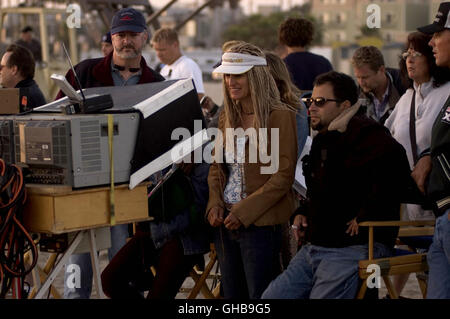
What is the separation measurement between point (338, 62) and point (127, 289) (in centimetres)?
3531

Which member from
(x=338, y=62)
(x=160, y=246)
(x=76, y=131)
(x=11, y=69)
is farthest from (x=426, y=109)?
(x=338, y=62)

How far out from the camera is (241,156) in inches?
178

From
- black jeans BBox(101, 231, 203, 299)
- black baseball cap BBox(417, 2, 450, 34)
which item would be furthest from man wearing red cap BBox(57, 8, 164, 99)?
black baseball cap BBox(417, 2, 450, 34)

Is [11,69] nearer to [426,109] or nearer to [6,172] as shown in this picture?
[6,172]

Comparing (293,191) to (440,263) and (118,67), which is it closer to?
(440,263)

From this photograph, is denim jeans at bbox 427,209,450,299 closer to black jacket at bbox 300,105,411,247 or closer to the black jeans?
black jacket at bbox 300,105,411,247

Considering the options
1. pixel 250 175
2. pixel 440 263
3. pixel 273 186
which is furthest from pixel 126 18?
pixel 440 263

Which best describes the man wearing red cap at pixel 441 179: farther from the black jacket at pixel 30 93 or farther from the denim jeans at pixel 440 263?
the black jacket at pixel 30 93

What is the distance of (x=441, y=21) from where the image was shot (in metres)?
4.14

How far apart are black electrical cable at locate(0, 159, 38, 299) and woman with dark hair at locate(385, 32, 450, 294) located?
211 centimetres

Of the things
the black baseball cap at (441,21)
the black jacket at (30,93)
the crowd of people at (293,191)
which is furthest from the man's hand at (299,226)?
the black jacket at (30,93)

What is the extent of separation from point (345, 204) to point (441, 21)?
3.22 feet

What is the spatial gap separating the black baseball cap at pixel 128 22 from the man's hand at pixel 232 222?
1.49 m

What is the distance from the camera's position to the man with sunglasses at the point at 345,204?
421 cm
